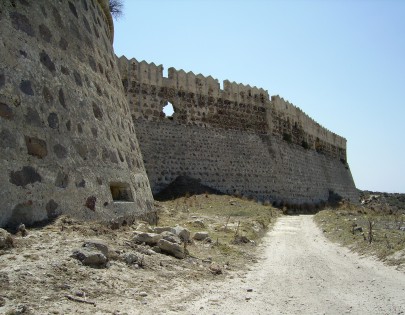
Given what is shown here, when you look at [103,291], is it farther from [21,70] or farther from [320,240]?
[320,240]

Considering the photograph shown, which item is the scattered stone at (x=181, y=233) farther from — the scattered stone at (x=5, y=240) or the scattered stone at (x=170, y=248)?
the scattered stone at (x=5, y=240)

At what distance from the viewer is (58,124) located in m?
6.02

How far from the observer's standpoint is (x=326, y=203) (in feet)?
89.4

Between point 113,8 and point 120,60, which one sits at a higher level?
point 113,8

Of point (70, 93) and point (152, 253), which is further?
point (70, 93)

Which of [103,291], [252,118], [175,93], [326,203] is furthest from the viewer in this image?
[326,203]

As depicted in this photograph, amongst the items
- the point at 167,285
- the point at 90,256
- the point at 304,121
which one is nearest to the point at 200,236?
the point at 167,285

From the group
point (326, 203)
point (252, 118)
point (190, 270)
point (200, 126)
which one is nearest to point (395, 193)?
point (326, 203)

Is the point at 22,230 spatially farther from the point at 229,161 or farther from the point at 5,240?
the point at 229,161

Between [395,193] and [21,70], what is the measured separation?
1795 inches

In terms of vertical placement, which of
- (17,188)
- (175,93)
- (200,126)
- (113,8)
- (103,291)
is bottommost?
(103,291)

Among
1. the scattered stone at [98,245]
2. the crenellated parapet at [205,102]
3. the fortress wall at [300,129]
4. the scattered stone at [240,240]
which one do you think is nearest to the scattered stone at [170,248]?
the scattered stone at [98,245]

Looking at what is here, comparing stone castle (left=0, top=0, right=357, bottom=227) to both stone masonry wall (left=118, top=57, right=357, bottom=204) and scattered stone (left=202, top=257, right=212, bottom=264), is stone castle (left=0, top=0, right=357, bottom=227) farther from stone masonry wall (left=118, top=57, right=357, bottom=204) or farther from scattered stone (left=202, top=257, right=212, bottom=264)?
stone masonry wall (left=118, top=57, right=357, bottom=204)

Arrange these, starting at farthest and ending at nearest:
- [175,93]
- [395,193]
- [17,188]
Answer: [395,193] < [175,93] < [17,188]
